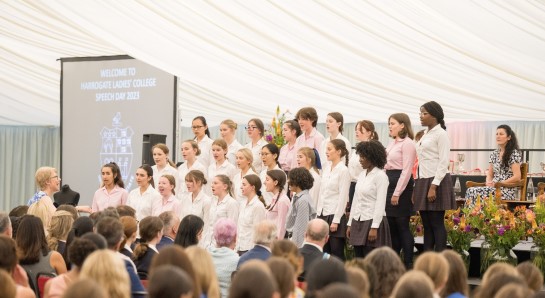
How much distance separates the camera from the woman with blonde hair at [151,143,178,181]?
9430mm

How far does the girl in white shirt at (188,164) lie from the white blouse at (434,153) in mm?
2427

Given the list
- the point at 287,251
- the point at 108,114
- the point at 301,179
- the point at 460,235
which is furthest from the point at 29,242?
the point at 108,114

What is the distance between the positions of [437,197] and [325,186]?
0.95m

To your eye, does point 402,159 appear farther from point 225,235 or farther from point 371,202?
point 225,235

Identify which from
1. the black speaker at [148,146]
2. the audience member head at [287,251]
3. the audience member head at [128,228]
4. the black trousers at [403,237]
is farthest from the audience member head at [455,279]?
the black speaker at [148,146]

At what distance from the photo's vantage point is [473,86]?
9.77 metres

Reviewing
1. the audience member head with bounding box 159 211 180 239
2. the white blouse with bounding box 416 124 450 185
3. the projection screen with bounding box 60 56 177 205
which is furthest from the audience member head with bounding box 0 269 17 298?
the projection screen with bounding box 60 56 177 205

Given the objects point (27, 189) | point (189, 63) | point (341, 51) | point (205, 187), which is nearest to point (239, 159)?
point (205, 187)

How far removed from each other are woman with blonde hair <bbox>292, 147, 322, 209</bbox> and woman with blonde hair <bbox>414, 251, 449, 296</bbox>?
3.69 meters

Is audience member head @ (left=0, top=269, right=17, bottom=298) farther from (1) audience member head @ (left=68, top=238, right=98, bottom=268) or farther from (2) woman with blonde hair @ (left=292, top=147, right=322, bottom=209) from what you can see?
(2) woman with blonde hair @ (left=292, top=147, right=322, bottom=209)

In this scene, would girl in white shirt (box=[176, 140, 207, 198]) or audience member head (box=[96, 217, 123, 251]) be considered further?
girl in white shirt (box=[176, 140, 207, 198])

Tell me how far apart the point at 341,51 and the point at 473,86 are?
54.0 inches

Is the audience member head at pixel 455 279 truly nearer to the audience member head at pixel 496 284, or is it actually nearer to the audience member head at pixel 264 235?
the audience member head at pixel 496 284

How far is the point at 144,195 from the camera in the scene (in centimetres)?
904
